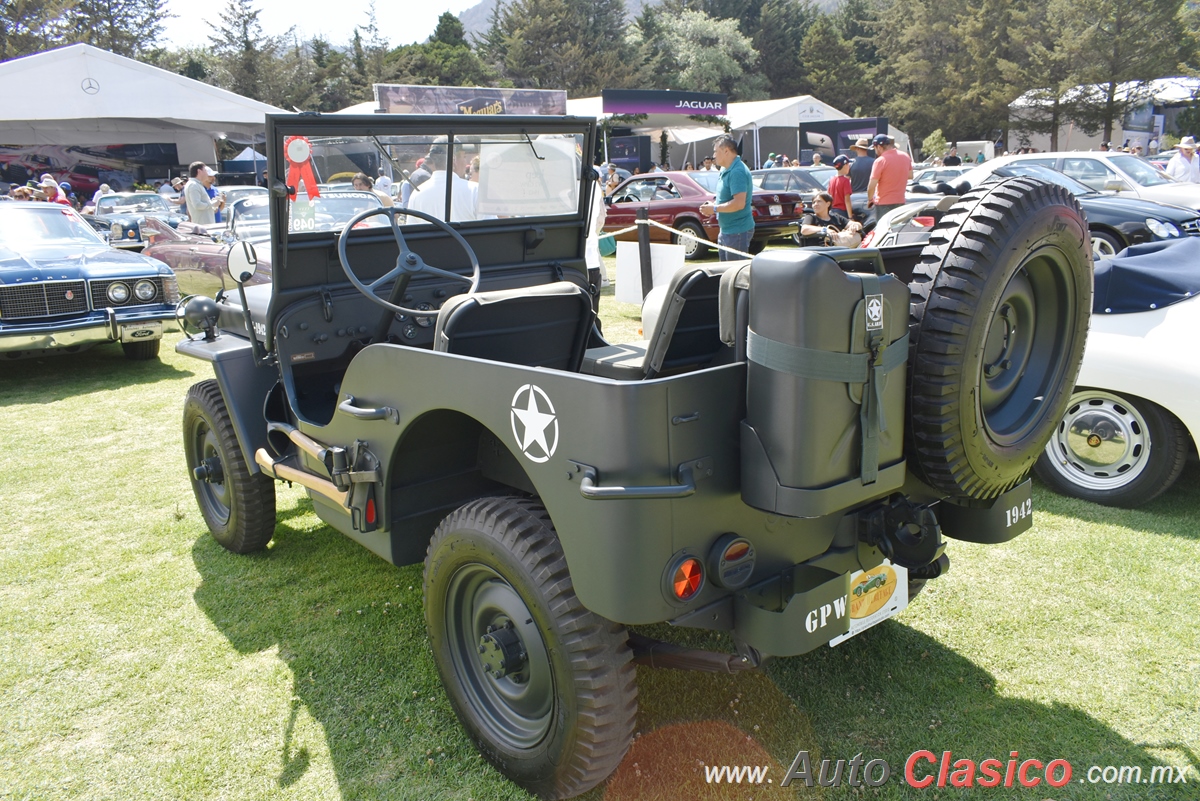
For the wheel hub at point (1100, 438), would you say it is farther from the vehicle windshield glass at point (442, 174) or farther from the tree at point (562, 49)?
the tree at point (562, 49)

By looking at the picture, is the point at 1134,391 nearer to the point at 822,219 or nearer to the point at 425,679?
the point at 425,679

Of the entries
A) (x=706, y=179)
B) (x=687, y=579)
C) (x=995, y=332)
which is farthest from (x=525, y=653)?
(x=706, y=179)

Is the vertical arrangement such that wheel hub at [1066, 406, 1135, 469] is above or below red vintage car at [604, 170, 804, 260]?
below

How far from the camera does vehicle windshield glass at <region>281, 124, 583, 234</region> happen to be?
3.32 metres

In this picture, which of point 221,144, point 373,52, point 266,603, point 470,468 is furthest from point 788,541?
point 373,52

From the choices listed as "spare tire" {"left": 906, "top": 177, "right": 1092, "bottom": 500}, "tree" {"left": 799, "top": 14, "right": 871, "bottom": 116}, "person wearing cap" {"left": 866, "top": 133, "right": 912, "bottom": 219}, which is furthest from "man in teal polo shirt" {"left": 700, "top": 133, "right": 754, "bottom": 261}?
"tree" {"left": 799, "top": 14, "right": 871, "bottom": 116}

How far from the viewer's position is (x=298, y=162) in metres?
3.20

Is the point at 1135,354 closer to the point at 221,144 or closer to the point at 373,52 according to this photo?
the point at 221,144

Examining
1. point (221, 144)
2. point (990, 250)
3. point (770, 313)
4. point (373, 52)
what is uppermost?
point (373, 52)

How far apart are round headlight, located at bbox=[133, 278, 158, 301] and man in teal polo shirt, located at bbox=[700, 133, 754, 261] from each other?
5.98m

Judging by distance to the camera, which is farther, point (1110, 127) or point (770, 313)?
point (1110, 127)

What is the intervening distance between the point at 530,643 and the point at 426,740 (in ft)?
2.33

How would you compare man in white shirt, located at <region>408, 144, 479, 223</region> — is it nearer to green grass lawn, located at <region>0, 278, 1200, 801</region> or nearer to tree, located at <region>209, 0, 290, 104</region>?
green grass lawn, located at <region>0, 278, 1200, 801</region>

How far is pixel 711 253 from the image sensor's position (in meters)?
14.0
